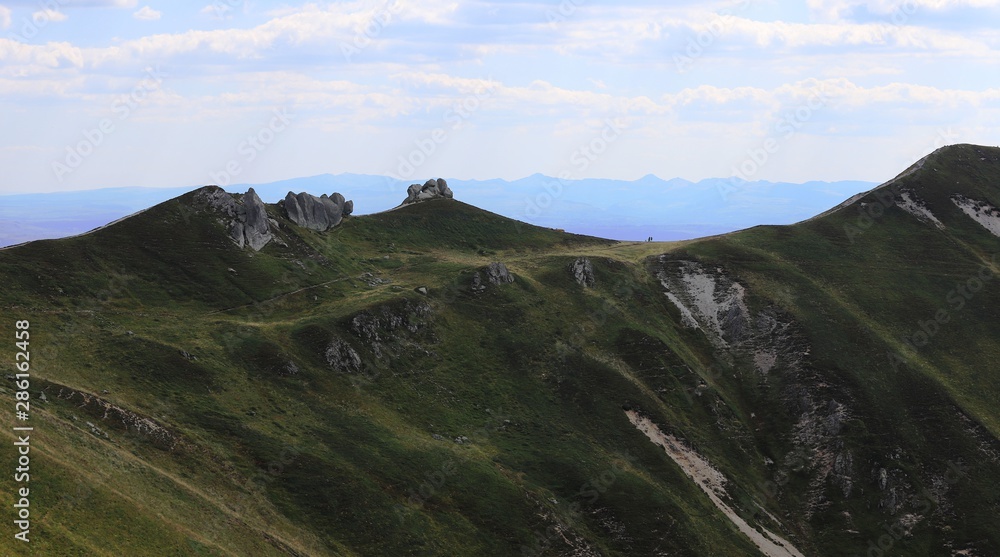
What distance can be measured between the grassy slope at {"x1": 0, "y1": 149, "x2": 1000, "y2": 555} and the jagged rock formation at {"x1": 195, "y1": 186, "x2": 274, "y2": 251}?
314cm

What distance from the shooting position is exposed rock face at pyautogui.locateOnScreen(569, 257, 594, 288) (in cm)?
13562

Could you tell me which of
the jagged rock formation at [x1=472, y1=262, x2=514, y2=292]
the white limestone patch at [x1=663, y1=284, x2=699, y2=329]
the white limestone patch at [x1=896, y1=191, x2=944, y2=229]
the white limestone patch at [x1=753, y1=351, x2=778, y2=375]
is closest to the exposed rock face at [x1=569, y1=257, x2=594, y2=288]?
the jagged rock formation at [x1=472, y1=262, x2=514, y2=292]

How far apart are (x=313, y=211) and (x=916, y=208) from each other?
127 meters

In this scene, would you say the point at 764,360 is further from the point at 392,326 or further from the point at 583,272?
the point at 392,326

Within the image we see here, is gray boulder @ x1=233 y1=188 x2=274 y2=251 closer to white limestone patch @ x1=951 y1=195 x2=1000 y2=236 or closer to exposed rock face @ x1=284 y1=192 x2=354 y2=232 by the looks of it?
exposed rock face @ x1=284 y1=192 x2=354 y2=232

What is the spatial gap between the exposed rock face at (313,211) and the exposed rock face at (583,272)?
43.2 m

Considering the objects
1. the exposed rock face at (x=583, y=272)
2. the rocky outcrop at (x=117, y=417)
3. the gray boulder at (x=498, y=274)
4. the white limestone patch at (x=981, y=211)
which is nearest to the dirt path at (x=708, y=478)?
the exposed rock face at (x=583, y=272)

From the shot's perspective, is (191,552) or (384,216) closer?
(191,552)

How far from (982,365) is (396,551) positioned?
10089 cm

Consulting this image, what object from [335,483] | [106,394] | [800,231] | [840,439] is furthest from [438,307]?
[800,231]

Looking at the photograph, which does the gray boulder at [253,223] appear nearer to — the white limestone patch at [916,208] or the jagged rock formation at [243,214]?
the jagged rock formation at [243,214]

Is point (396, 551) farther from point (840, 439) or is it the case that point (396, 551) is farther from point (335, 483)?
point (840, 439)

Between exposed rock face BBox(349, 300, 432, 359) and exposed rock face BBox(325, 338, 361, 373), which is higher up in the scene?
exposed rock face BBox(349, 300, 432, 359)

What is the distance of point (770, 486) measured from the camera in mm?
104812
